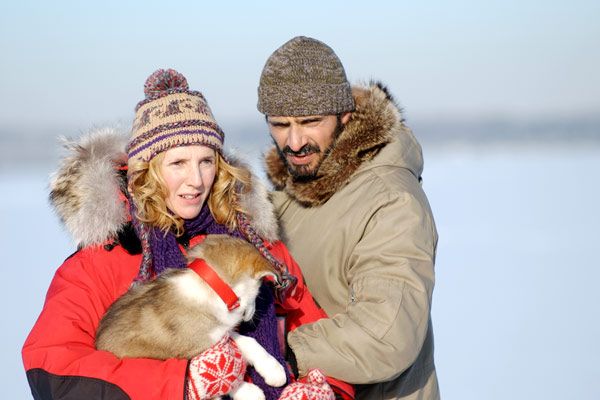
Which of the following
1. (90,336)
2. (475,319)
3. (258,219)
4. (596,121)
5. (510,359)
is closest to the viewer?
(90,336)

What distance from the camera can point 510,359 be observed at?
6.57 metres

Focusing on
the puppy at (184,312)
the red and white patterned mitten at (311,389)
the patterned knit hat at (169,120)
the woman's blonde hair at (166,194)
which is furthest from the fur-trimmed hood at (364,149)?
the red and white patterned mitten at (311,389)

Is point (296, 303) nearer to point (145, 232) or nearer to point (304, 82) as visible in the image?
point (145, 232)

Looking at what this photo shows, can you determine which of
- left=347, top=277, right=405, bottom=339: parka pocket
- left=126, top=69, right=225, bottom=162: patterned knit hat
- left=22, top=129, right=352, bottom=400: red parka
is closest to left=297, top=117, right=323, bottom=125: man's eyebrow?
left=22, top=129, right=352, bottom=400: red parka

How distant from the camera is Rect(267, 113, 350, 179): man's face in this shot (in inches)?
140

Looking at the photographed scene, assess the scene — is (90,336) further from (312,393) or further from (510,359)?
(510,359)

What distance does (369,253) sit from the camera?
10.5 ft

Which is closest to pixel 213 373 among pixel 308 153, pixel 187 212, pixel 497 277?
pixel 187 212

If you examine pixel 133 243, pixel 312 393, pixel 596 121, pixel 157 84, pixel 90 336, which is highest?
pixel 157 84

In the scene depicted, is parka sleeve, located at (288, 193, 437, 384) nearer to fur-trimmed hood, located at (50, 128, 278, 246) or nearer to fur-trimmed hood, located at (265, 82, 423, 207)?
fur-trimmed hood, located at (265, 82, 423, 207)

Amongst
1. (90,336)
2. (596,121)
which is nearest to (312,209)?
(90,336)

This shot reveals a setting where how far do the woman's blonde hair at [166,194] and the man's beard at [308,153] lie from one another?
362 millimetres

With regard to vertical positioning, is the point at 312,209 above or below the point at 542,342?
above

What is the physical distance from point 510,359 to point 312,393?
13.5ft
